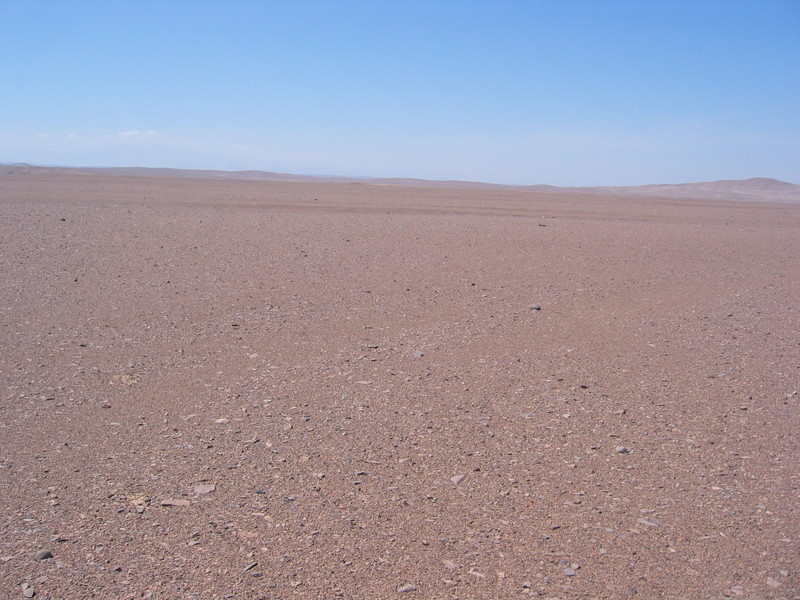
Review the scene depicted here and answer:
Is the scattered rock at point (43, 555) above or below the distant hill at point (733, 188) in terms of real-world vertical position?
below

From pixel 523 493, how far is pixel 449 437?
1.00 metres

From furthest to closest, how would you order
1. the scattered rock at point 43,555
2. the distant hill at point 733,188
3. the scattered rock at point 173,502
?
the distant hill at point 733,188 < the scattered rock at point 173,502 < the scattered rock at point 43,555

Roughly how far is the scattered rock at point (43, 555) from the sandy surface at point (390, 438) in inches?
1.4

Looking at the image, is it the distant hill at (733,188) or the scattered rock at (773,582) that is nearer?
the scattered rock at (773,582)

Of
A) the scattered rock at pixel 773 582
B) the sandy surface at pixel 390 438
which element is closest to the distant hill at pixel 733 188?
the sandy surface at pixel 390 438

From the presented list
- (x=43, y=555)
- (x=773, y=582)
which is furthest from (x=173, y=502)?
(x=773, y=582)

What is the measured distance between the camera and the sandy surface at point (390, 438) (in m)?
3.84

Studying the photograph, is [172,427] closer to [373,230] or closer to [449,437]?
[449,437]

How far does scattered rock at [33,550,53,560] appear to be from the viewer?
3809 millimetres

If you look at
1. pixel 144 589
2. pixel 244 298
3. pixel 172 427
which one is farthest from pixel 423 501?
pixel 244 298

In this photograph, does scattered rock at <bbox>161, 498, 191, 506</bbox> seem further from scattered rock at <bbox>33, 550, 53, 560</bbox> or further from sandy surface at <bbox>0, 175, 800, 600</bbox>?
scattered rock at <bbox>33, 550, 53, 560</bbox>

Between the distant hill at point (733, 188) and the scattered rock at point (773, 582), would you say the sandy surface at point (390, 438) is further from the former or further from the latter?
the distant hill at point (733, 188)

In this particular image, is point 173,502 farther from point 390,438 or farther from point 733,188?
point 733,188

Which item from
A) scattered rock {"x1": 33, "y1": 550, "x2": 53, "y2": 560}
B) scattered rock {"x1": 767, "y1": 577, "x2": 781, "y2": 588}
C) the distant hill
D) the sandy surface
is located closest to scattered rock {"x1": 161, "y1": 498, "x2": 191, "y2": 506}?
the sandy surface
